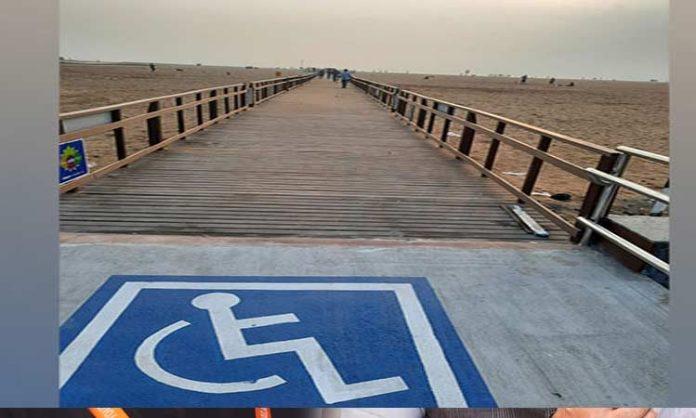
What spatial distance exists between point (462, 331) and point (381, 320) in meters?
0.45

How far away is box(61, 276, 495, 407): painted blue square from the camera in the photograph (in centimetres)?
258

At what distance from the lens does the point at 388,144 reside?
11.1 metres

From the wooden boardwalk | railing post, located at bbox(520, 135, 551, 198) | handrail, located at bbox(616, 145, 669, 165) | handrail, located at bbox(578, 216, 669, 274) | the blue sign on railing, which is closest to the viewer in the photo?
handrail, located at bbox(578, 216, 669, 274)

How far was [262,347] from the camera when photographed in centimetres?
292

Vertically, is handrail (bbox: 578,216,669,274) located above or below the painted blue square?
above

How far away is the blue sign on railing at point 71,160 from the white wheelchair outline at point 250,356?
2986 millimetres

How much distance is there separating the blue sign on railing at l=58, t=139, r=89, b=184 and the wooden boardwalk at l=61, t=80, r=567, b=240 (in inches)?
8.6

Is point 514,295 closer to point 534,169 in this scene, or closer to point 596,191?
point 596,191

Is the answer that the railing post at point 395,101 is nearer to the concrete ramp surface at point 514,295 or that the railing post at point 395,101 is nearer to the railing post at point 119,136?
the railing post at point 119,136

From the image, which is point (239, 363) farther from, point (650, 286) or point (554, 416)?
point (650, 286)

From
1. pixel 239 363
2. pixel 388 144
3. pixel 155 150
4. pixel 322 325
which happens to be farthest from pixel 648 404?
pixel 388 144

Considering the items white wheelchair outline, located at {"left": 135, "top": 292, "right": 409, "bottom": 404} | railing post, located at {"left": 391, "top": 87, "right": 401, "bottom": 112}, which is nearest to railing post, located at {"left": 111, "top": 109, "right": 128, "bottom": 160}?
white wheelchair outline, located at {"left": 135, "top": 292, "right": 409, "bottom": 404}

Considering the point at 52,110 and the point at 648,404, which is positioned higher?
the point at 52,110

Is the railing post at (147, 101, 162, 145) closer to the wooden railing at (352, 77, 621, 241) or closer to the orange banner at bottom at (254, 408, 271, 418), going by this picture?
the wooden railing at (352, 77, 621, 241)
